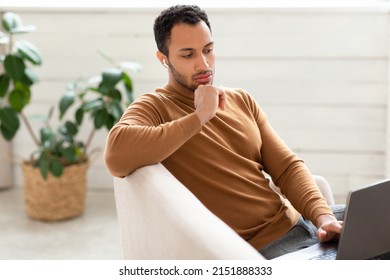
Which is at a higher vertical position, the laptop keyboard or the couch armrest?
the couch armrest

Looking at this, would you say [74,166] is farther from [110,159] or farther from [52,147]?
[110,159]

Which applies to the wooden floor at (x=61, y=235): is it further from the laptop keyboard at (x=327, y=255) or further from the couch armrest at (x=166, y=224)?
the laptop keyboard at (x=327, y=255)

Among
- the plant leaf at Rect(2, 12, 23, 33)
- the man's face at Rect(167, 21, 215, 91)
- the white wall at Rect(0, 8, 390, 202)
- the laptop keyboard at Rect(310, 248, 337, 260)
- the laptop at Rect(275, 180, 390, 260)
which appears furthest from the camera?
the white wall at Rect(0, 8, 390, 202)

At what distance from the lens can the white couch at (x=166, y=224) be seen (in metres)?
1.26

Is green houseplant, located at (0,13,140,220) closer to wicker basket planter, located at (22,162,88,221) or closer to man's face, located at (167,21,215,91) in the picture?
wicker basket planter, located at (22,162,88,221)

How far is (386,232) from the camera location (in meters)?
1.51

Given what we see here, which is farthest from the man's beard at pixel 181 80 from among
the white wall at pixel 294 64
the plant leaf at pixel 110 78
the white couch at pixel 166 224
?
the white wall at pixel 294 64

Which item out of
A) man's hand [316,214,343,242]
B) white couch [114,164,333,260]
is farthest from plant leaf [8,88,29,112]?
man's hand [316,214,343,242]

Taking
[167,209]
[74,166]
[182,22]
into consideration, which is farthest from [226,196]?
[74,166]

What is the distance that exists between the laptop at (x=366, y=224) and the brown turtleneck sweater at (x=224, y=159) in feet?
1.03

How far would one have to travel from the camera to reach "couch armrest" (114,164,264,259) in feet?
4.14

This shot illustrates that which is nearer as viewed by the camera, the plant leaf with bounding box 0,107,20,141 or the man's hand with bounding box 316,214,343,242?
the man's hand with bounding box 316,214,343,242

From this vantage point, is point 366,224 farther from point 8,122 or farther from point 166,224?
point 8,122

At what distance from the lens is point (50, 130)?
3.24 m
